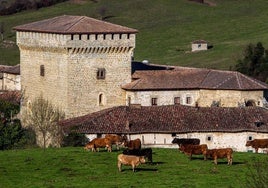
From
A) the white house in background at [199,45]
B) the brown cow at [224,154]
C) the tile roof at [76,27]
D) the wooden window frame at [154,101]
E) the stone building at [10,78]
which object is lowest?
the brown cow at [224,154]

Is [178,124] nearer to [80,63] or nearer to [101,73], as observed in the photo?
[101,73]

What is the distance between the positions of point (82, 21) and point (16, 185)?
89.7 ft

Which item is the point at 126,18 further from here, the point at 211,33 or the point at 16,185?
the point at 16,185

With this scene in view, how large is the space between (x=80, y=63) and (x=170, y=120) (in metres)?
7.58

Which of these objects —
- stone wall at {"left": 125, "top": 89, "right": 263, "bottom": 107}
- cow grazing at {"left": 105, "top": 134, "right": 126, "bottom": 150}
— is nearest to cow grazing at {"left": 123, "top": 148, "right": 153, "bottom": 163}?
cow grazing at {"left": 105, "top": 134, "right": 126, "bottom": 150}

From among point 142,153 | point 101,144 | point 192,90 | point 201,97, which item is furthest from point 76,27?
point 142,153

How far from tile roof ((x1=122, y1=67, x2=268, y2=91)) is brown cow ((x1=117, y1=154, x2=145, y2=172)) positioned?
24.5m

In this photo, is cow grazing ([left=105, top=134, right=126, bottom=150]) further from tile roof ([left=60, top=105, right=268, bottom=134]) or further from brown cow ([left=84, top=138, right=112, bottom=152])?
tile roof ([left=60, top=105, right=268, bottom=134])

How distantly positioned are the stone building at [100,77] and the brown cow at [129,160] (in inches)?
904

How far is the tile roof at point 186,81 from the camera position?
64.1m

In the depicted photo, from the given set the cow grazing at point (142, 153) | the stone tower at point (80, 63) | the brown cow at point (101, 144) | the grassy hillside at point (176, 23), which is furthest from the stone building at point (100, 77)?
the grassy hillside at point (176, 23)

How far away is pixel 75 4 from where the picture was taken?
12900cm

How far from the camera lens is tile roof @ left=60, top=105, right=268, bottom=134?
5591 centimetres

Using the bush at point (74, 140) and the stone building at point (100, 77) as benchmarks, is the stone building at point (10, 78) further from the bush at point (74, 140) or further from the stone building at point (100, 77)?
the bush at point (74, 140)
